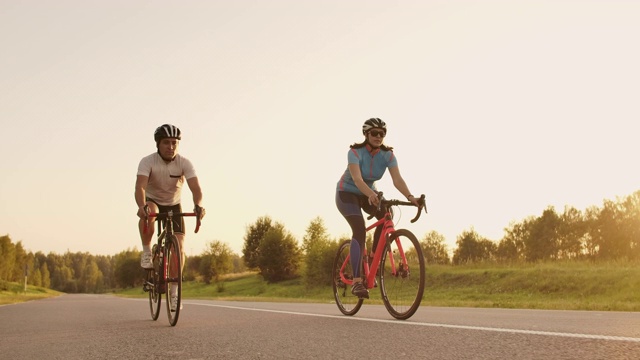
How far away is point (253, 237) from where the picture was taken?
92375 millimetres

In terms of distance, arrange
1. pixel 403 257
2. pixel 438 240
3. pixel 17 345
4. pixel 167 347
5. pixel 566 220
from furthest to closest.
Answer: pixel 438 240, pixel 566 220, pixel 403 257, pixel 17 345, pixel 167 347

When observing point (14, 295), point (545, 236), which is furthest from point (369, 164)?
point (545, 236)

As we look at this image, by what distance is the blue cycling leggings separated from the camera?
775 centimetres

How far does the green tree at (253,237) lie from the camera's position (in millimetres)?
91062

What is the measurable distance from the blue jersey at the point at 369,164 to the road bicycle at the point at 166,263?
80.2 inches

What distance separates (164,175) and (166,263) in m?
1.17

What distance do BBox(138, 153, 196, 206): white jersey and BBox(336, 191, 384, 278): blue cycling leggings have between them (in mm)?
2086

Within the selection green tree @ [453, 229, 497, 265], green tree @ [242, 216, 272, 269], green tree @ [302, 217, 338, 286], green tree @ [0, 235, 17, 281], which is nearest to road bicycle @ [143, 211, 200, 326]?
green tree @ [302, 217, 338, 286]

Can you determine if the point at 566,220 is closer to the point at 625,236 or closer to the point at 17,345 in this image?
the point at 625,236

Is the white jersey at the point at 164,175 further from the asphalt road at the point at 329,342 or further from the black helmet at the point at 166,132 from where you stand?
the asphalt road at the point at 329,342

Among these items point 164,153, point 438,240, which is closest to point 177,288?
point 164,153

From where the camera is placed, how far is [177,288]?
296 inches

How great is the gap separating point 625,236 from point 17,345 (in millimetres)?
67345

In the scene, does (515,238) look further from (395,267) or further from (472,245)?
(395,267)
